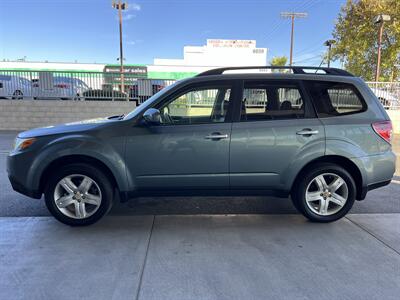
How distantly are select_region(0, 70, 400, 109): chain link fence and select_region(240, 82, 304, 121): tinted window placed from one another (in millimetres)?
8405

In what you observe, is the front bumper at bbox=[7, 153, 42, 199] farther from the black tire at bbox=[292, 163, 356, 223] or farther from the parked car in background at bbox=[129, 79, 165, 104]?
the parked car in background at bbox=[129, 79, 165, 104]

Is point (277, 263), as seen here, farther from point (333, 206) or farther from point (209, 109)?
point (209, 109)

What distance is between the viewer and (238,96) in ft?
13.0

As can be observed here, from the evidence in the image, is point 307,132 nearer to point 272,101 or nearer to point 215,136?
point 272,101

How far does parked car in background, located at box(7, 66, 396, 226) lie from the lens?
3799 millimetres

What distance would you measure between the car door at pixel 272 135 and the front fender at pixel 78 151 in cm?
136

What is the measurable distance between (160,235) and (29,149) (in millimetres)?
1821

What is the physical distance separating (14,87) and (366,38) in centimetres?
2073

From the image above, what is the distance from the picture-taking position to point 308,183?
13.2 ft

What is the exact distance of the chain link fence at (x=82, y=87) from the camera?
40.1 ft

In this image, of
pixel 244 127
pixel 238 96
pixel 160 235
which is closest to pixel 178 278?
pixel 160 235

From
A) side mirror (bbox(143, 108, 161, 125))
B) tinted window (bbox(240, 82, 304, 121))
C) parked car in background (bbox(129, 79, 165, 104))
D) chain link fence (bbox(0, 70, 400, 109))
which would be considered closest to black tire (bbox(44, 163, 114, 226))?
side mirror (bbox(143, 108, 161, 125))

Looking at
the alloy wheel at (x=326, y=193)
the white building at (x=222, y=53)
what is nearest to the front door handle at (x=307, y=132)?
the alloy wheel at (x=326, y=193)

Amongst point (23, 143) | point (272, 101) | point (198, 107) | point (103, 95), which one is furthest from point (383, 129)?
point (103, 95)
